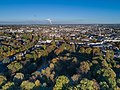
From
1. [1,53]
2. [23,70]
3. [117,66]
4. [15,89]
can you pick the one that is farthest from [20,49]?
[15,89]

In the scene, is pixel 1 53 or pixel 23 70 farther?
pixel 1 53

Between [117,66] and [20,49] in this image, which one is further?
[20,49]

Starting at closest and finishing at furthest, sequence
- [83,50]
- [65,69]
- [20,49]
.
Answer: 1. [65,69]
2. [83,50]
3. [20,49]

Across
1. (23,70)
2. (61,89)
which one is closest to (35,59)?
(23,70)

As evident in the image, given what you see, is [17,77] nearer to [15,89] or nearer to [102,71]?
[15,89]

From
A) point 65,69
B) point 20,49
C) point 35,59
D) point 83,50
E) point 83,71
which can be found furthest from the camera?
point 20,49

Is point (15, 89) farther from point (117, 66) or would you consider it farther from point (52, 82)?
point (117, 66)

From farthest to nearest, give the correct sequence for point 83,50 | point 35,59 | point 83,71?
point 83,50, point 35,59, point 83,71

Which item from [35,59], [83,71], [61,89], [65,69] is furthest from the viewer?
[35,59]
